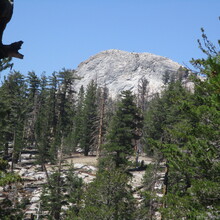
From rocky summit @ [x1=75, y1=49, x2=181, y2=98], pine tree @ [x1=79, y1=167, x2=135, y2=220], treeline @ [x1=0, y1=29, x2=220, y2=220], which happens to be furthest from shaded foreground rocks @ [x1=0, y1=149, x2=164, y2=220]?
rocky summit @ [x1=75, y1=49, x2=181, y2=98]

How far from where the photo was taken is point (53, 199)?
26.4m

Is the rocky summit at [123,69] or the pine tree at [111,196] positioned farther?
the rocky summit at [123,69]

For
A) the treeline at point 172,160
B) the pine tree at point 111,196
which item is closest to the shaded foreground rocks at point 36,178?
the treeline at point 172,160

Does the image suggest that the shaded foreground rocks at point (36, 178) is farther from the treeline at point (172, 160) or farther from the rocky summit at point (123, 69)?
the rocky summit at point (123, 69)

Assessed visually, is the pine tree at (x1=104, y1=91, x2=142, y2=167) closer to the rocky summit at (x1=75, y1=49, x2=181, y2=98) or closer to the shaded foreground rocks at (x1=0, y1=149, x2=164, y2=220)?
the shaded foreground rocks at (x1=0, y1=149, x2=164, y2=220)

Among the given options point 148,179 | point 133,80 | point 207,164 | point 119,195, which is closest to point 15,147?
point 148,179

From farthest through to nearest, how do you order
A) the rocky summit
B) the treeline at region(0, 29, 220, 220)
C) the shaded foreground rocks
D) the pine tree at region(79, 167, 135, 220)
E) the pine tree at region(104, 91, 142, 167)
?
the rocky summit < the shaded foreground rocks < the pine tree at region(104, 91, 142, 167) < the pine tree at region(79, 167, 135, 220) < the treeline at region(0, 29, 220, 220)

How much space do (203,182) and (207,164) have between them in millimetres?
Result: 1004

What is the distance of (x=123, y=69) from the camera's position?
159 m

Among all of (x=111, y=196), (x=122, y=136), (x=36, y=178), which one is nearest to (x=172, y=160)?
(x=111, y=196)

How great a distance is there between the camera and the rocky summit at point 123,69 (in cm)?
15138

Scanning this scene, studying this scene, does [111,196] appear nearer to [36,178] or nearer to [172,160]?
[172,160]

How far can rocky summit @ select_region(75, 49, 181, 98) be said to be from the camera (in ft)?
497

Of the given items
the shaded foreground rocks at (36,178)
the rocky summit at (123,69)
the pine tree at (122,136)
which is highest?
the rocky summit at (123,69)
